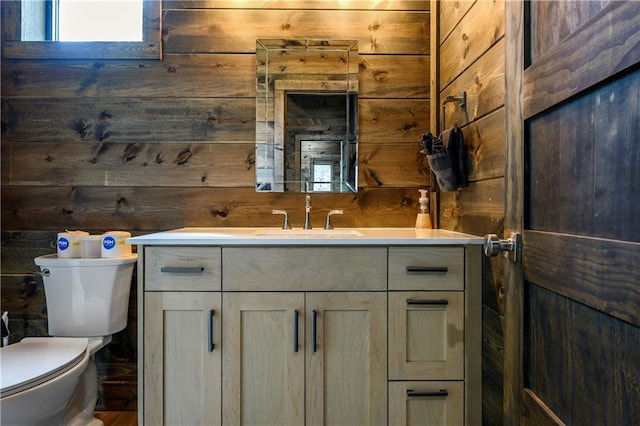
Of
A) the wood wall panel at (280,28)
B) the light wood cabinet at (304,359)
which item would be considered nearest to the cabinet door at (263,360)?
the light wood cabinet at (304,359)

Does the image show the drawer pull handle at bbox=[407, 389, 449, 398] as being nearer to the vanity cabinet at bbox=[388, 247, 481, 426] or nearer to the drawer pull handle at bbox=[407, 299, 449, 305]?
the vanity cabinet at bbox=[388, 247, 481, 426]

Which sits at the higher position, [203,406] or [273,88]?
[273,88]

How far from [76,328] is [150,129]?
0.93m

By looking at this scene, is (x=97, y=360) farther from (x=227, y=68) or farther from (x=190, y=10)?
(x=190, y=10)

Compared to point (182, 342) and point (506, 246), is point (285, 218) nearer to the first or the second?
point (182, 342)

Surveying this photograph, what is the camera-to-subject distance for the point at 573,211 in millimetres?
810

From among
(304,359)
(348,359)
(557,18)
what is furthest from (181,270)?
(557,18)

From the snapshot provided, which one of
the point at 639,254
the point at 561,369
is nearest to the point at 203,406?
the point at 561,369

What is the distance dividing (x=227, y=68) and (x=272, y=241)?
3.23 ft

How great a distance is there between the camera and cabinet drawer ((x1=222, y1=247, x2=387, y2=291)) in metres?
1.47

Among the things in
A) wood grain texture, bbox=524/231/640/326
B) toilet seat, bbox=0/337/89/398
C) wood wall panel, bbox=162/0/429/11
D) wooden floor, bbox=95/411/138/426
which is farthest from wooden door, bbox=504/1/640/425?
wooden floor, bbox=95/411/138/426

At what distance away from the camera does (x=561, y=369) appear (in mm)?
854

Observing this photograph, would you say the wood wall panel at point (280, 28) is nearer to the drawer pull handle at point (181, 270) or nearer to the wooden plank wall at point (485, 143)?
the wooden plank wall at point (485, 143)

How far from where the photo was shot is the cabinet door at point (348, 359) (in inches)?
57.8
